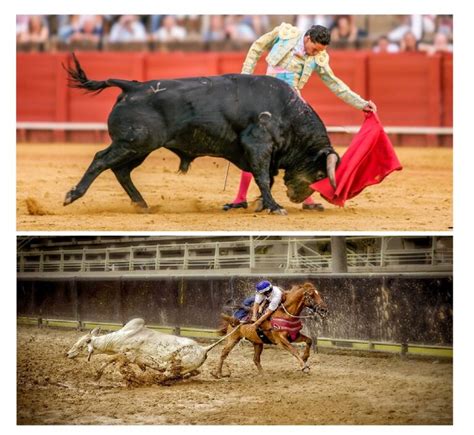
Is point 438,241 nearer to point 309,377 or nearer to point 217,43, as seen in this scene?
point 309,377

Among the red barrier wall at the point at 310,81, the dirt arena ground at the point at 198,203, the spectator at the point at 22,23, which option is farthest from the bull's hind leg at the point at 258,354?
the spectator at the point at 22,23

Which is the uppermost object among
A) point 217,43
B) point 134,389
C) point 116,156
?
point 217,43

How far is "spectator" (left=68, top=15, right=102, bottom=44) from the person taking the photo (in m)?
14.4

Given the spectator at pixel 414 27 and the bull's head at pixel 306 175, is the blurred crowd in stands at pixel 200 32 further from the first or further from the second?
the bull's head at pixel 306 175

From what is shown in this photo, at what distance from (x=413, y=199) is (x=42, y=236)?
2871mm

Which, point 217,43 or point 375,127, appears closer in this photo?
point 375,127

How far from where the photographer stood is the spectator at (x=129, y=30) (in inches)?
570

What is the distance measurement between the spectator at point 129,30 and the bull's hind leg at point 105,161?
605cm

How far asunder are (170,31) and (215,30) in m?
0.49

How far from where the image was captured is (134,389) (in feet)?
26.3

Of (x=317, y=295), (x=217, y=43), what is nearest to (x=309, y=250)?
(x=317, y=295)

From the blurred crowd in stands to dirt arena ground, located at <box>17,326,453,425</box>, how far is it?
21.0ft

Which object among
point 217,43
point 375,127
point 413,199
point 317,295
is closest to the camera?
point 317,295

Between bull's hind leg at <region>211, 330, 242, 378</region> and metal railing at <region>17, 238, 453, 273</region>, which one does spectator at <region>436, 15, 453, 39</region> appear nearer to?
metal railing at <region>17, 238, 453, 273</region>
